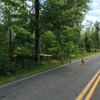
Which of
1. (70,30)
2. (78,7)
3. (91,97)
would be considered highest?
(78,7)

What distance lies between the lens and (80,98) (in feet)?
20.1

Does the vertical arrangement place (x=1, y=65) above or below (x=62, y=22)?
below

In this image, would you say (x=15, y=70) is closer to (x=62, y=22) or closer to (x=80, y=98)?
(x=62, y=22)

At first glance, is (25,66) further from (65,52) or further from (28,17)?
(65,52)

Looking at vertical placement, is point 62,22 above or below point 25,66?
above

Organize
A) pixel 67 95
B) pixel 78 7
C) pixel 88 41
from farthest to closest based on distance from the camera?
pixel 88 41
pixel 78 7
pixel 67 95

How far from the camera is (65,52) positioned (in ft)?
66.8

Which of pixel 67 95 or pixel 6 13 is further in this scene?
pixel 6 13

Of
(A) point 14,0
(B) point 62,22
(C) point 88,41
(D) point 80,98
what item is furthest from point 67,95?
(C) point 88,41

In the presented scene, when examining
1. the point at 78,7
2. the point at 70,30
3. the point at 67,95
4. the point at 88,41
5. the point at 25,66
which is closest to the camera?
the point at 67,95

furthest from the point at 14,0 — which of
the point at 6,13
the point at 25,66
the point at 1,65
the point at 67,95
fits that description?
the point at 67,95

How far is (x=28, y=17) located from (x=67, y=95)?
10.7 m

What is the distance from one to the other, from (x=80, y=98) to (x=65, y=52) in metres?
14.3

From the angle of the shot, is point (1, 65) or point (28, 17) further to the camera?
point (28, 17)
